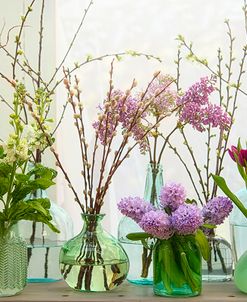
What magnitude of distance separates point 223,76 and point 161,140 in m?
0.25

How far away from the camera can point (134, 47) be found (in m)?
1.67

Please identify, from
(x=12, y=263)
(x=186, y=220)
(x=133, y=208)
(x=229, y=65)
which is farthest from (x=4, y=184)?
(x=229, y=65)

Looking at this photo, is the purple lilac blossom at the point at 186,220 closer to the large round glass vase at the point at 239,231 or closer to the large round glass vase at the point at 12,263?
the large round glass vase at the point at 239,231

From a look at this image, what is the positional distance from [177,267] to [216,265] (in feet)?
0.64

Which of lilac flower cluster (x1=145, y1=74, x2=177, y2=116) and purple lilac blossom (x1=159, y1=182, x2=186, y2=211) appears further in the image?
lilac flower cluster (x1=145, y1=74, x2=177, y2=116)

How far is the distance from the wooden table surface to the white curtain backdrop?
12.6 inches

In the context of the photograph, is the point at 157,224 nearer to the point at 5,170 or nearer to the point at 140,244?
the point at 140,244

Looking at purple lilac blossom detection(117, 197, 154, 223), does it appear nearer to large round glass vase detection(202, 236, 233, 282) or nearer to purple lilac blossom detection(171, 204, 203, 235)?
purple lilac blossom detection(171, 204, 203, 235)

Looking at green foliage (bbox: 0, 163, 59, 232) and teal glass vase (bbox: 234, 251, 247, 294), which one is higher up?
green foliage (bbox: 0, 163, 59, 232)

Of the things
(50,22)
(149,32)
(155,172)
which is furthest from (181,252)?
(50,22)

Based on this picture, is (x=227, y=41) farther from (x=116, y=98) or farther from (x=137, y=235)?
(x=137, y=235)

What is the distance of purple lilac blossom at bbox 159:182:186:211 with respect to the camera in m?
1.24

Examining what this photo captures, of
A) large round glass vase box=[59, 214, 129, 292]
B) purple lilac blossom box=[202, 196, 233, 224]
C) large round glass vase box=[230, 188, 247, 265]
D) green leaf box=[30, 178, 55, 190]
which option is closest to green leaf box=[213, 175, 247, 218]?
purple lilac blossom box=[202, 196, 233, 224]

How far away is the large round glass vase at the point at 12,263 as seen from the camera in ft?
4.09
